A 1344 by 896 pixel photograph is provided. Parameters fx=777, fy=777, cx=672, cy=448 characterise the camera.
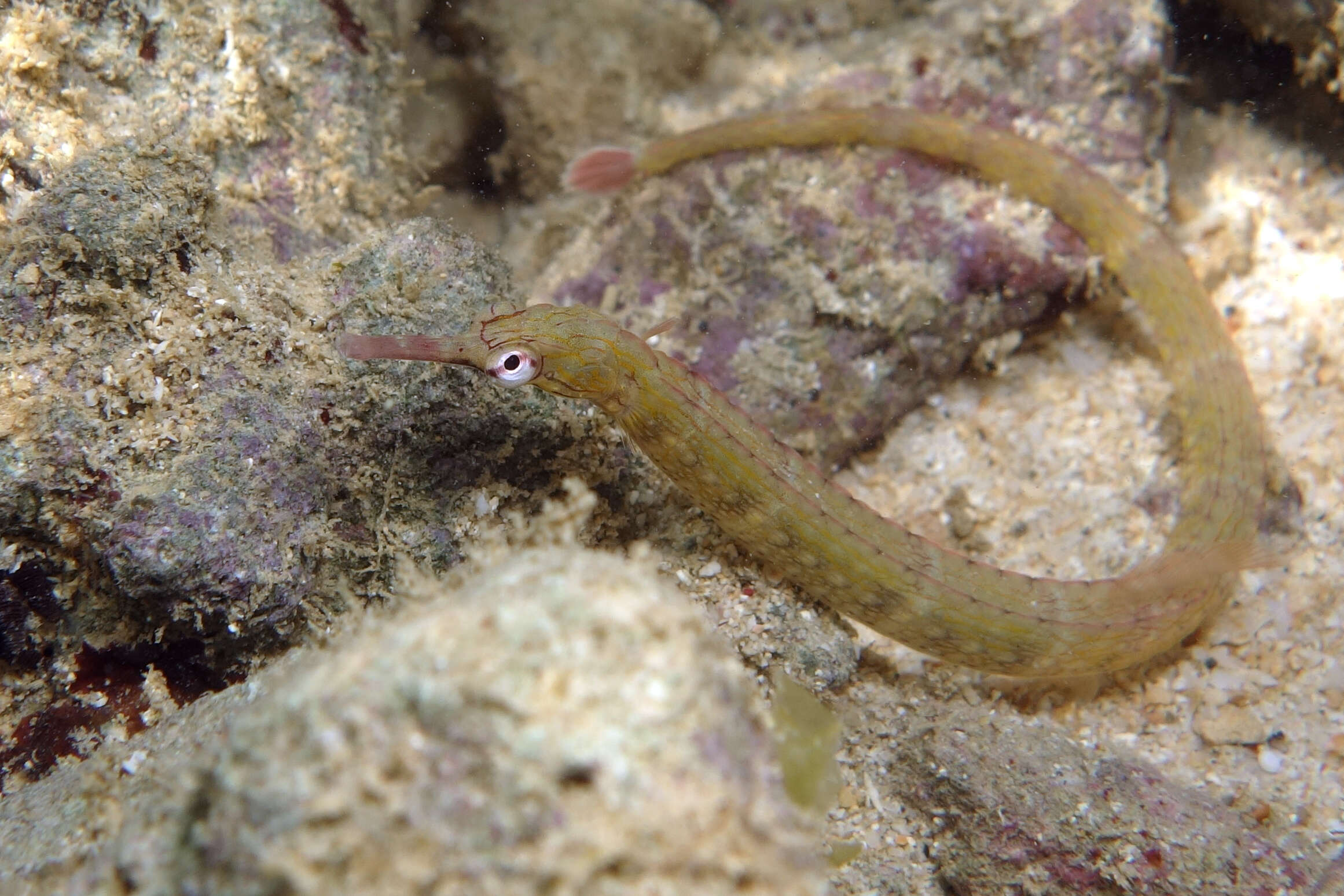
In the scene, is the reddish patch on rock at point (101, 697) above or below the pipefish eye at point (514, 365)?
below

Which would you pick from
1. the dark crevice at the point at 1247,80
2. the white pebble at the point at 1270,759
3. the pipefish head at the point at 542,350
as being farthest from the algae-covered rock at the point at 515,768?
the dark crevice at the point at 1247,80

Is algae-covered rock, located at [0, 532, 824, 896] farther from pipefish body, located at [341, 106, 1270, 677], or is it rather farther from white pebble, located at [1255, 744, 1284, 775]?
white pebble, located at [1255, 744, 1284, 775]

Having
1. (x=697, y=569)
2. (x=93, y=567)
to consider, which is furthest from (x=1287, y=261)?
(x=93, y=567)

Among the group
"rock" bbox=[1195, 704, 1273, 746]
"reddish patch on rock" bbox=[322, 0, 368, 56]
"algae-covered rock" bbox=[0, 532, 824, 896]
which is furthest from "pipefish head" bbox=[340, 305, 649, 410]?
"rock" bbox=[1195, 704, 1273, 746]

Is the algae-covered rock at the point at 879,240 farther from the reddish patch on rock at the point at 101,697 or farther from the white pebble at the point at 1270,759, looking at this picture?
the reddish patch on rock at the point at 101,697

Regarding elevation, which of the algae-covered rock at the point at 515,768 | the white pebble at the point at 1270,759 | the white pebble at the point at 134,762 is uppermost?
the algae-covered rock at the point at 515,768

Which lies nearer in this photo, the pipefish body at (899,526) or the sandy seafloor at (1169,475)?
the pipefish body at (899,526)

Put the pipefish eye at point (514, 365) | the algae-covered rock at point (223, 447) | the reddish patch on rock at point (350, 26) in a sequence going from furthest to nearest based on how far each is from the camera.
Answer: the reddish patch on rock at point (350, 26) < the pipefish eye at point (514, 365) < the algae-covered rock at point (223, 447)

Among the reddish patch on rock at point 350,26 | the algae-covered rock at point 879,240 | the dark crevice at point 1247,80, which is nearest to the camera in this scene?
the reddish patch on rock at point 350,26

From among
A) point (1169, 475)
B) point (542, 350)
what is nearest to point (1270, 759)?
point (1169, 475)
